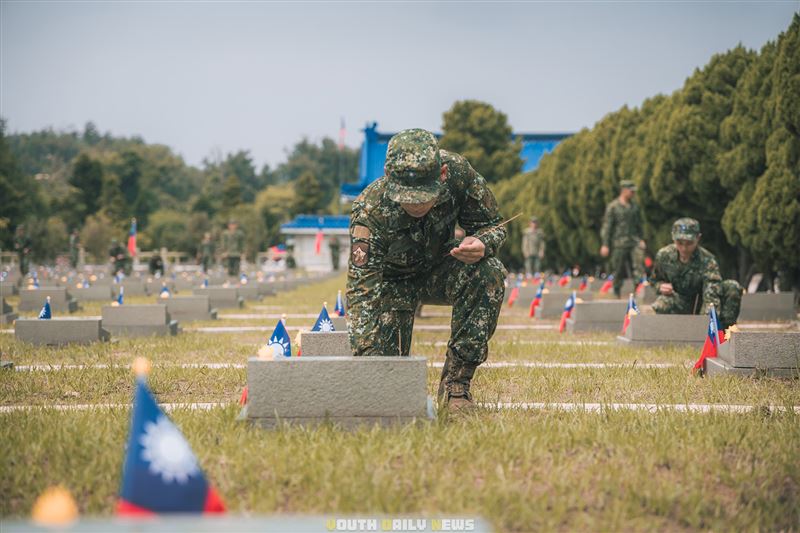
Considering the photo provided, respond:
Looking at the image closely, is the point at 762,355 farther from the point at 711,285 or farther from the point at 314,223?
the point at 314,223

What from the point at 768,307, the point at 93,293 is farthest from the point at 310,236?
the point at 768,307

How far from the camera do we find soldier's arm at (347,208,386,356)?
550 centimetres

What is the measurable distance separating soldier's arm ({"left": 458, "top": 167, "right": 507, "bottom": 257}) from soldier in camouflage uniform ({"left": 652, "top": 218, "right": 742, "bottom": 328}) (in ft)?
15.2

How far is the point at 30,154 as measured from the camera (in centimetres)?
12131

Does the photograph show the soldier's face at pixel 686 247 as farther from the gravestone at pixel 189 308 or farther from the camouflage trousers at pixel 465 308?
the gravestone at pixel 189 308

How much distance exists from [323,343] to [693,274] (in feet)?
17.7

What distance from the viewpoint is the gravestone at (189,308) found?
15719mm

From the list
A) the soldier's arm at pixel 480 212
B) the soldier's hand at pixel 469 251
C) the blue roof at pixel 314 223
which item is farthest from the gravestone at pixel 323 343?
the blue roof at pixel 314 223

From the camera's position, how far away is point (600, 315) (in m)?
12.8

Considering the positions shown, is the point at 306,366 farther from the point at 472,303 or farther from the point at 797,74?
the point at 797,74

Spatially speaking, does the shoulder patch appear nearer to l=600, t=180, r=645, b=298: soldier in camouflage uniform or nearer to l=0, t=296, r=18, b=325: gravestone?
l=0, t=296, r=18, b=325: gravestone

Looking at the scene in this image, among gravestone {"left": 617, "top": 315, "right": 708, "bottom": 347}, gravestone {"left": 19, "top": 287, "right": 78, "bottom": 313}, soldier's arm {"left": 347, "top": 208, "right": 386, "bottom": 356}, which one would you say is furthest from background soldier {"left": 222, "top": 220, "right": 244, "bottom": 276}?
soldier's arm {"left": 347, "top": 208, "right": 386, "bottom": 356}

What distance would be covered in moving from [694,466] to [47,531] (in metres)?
3.04

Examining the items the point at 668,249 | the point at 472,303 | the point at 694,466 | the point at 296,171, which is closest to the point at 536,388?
the point at 472,303
